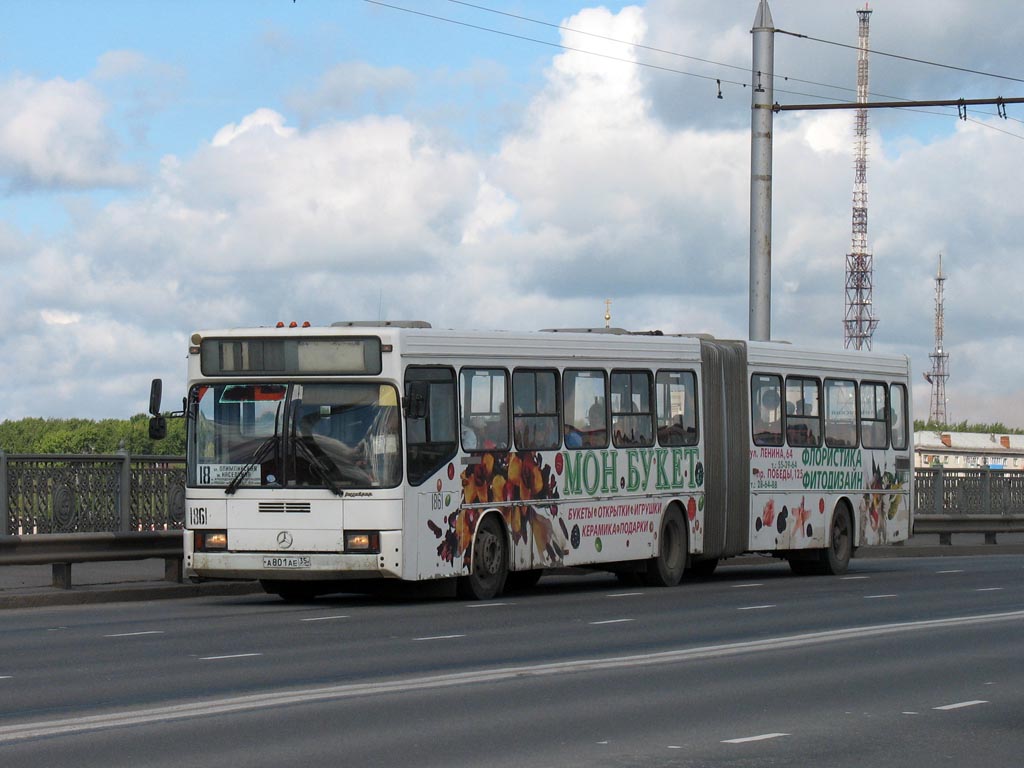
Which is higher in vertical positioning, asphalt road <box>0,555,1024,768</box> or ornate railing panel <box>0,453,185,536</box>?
ornate railing panel <box>0,453,185,536</box>

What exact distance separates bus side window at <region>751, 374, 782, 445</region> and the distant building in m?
72.2

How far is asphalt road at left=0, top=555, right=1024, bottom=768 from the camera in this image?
945 cm

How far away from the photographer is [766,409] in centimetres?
2492

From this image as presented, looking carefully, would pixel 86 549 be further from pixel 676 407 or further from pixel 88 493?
pixel 676 407

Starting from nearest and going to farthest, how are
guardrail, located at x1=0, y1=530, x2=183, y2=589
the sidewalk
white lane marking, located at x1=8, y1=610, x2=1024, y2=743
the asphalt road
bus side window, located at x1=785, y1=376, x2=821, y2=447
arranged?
the asphalt road < white lane marking, located at x1=8, y1=610, x2=1024, y2=743 < the sidewalk < guardrail, located at x1=0, y1=530, x2=183, y2=589 < bus side window, located at x1=785, y1=376, x2=821, y2=447

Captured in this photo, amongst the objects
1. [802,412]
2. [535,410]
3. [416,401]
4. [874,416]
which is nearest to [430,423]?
[416,401]

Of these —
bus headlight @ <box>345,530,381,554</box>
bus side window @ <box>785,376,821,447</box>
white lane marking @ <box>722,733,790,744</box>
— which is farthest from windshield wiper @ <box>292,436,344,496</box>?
white lane marking @ <box>722,733,790,744</box>

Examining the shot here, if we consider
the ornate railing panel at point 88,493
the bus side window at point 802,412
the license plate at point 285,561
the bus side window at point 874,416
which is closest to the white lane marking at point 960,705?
the license plate at point 285,561

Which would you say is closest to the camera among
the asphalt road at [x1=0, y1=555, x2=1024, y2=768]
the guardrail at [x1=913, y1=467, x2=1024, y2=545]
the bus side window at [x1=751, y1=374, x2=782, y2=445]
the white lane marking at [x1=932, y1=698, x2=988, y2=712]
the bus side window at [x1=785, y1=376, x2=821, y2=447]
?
the asphalt road at [x1=0, y1=555, x2=1024, y2=768]

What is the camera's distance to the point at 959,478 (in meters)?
36.8

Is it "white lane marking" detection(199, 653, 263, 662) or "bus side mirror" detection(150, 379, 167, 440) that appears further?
"bus side mirror" detection(150, 379, 167, 440)

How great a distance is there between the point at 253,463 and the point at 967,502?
2137 cm

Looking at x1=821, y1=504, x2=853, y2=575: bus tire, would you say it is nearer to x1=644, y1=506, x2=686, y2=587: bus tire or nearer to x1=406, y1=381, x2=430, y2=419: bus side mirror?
x1=644, y1=506, x2=686, y2=587: bus tire

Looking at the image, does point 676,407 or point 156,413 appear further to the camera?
point 676,407
